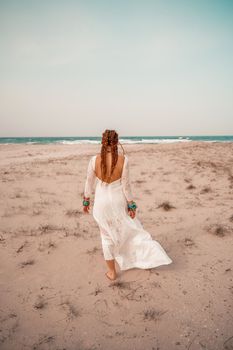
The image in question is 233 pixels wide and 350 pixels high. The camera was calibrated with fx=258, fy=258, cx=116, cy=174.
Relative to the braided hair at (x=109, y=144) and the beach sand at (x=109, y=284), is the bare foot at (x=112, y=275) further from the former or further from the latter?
the braided hair at (x=109, y=144)

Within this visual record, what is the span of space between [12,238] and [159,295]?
3.48 m

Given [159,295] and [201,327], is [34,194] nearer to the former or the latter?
[159,295]

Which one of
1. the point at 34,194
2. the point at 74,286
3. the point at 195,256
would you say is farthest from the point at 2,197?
the point at 195,256

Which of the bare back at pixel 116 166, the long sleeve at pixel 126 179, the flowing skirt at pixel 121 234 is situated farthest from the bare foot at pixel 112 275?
the bare back at pixel 116 166

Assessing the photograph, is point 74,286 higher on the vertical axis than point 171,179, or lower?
lower

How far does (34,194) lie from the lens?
904 centimetres

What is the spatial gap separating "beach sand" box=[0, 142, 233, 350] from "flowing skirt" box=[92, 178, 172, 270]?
1.28 feet

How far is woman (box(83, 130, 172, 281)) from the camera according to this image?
384cm

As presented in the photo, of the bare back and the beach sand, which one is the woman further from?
the beach sand

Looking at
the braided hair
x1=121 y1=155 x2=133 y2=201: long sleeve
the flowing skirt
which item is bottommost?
the flowing skirt

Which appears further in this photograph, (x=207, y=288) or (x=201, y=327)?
(x=207, y=288)

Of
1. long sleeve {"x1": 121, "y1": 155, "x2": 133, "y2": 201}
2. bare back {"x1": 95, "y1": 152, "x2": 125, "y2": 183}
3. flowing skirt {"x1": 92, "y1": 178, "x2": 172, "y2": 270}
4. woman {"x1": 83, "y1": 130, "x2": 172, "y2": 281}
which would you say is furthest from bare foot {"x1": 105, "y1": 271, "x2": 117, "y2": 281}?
bare back {"x1": 95, "y1": 152, "x2": 125, "y2": 183}

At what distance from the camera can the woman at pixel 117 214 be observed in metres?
3.84

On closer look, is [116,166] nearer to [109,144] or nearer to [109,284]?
[109,144]
